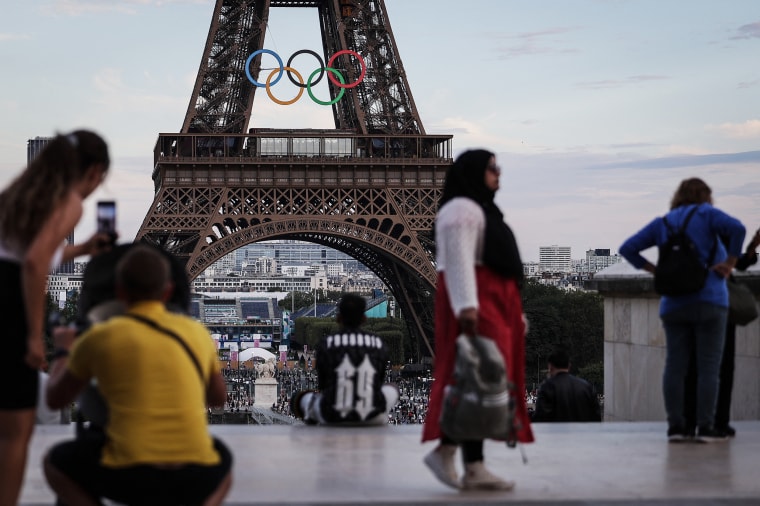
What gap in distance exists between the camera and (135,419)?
4.41 m

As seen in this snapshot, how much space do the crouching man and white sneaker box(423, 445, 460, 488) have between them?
1.66 metres

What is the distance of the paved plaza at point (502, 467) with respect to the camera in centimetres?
584

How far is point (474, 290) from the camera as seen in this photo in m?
5.87

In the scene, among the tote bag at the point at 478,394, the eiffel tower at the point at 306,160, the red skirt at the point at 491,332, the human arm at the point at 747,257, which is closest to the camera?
the tote bag at the point at 478,394

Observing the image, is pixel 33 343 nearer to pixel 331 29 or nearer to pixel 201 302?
pixel 331 29

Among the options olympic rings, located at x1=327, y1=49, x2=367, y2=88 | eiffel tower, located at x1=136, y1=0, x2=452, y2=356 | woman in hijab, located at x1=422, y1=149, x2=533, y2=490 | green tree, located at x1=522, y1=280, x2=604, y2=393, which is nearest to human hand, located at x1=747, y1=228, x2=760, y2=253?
woman in hijab, located at x1=422, y1=149, x2=533, y2=490

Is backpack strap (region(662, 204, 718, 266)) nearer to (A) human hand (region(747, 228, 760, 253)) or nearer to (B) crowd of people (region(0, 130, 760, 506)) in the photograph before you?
(A) human hand (region(747, 228, 760, 253))

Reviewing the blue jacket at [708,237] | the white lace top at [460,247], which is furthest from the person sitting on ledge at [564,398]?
the white lace top at [460,247]

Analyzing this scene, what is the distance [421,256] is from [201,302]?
122 m

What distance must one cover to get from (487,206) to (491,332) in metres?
0.66

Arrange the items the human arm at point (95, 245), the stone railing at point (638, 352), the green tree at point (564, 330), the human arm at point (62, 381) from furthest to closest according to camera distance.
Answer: the green tree at point (564, 330), the stone railing at point (638, 352), the human arm at point (95, 245), the human arm at point (62, 381)

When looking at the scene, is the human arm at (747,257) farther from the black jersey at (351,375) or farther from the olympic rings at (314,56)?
the olympic rings at (314,56)

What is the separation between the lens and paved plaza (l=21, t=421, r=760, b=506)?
584 centimetres

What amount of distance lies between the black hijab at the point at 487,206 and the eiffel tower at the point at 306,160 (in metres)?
35.0
